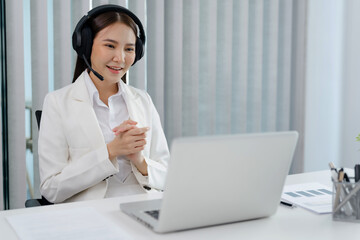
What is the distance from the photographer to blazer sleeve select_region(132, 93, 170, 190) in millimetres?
1501

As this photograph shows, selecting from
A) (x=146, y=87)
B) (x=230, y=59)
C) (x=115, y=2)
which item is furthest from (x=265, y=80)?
(x=115, y=2)

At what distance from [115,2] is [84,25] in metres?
0.81

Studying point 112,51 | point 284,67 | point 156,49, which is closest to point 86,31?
point 112,51

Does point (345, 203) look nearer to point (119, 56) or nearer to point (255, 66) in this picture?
point (119, 56)

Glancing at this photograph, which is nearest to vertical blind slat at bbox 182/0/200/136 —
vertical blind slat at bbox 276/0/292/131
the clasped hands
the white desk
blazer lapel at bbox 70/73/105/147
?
vertical blind slat at bbox 276/0/292/131

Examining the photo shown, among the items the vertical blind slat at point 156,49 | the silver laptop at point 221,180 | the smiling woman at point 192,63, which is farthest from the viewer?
the vertical blind slat at point 156,49

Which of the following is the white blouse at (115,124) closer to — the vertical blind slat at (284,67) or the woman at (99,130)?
the woman at (99,130)

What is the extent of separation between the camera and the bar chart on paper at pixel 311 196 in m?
1.10

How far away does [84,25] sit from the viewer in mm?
1548

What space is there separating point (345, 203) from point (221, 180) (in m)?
0.32

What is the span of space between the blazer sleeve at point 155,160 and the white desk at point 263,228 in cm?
41

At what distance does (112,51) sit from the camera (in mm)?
1563

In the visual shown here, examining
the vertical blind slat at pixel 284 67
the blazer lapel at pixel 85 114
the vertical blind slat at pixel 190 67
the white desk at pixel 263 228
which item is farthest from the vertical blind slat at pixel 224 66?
the white desk at pixel 263 228

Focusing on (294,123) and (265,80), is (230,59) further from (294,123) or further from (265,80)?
(294,123)
